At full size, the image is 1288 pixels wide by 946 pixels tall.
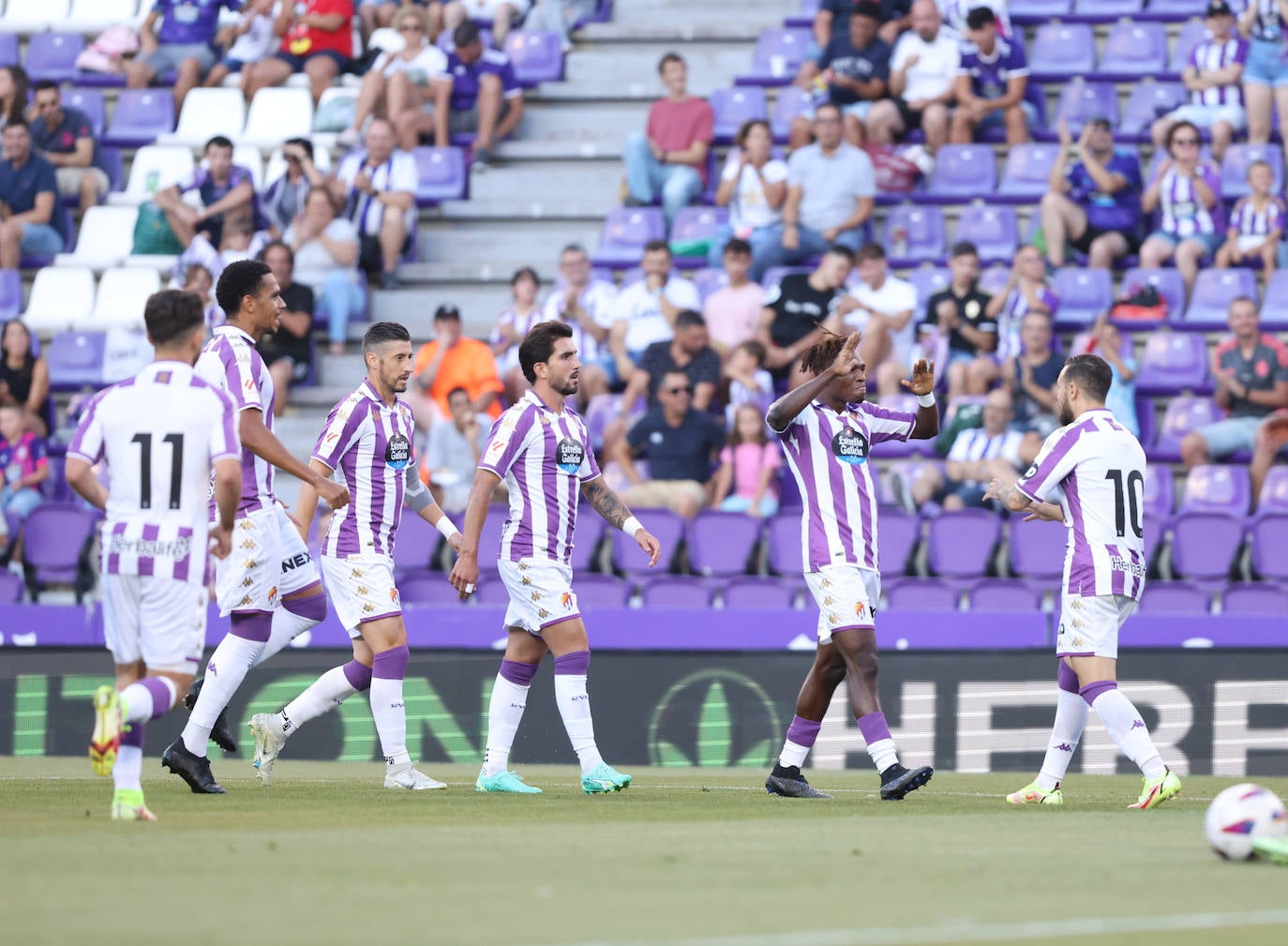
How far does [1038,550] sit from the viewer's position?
49.2 feet

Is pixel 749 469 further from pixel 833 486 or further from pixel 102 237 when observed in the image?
pixel 102 237

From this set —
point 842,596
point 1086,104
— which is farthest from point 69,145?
point 842,596

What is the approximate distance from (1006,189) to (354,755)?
8721 millimetres

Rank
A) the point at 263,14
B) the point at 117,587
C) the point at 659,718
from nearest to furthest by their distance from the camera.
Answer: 1. the point at 117,587
2. the point at 659,718
3. the point at 263,14

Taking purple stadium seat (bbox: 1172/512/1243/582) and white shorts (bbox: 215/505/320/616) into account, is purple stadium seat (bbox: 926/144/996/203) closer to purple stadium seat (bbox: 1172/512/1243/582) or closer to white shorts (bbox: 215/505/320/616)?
purple stadium seat (bbox: 1172/512/1243/582)

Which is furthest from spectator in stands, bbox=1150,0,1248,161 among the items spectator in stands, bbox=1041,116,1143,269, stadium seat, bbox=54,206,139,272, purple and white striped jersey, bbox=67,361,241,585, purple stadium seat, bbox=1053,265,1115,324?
purple and white striped jersey, bbox=67,361,241,585

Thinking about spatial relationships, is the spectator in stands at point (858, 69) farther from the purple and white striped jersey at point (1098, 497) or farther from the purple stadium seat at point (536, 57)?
the purple and white striped jersey at point (1098, 497)

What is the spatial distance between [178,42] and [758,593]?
36.3 ft

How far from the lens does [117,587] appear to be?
7637 mm

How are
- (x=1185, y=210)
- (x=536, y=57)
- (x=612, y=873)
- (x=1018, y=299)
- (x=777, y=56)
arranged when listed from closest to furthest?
A: (x=612, y=873) < (x=1018, y=299) < (x=1185, y=210) < (x=777, y=56) < (x=536, y=57)

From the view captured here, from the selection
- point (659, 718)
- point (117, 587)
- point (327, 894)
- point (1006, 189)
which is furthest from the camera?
point (1006, 189)

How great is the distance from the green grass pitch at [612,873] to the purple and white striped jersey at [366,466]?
1.31 m

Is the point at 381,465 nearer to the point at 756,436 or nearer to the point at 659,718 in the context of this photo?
the point at 659,718

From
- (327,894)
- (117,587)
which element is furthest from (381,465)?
(327,894)
